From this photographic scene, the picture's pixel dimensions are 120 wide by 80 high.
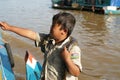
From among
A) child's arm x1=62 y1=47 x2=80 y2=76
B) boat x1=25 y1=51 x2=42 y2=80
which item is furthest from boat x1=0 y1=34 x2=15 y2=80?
child's arm x1=62 y1=47 x2=80 y2=76

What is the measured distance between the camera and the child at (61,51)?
232 cm

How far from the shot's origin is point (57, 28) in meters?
2.42

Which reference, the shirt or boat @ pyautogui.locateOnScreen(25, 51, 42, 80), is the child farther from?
boat @ pyautogui.locateOnScreen(25, 51, 42, 80)

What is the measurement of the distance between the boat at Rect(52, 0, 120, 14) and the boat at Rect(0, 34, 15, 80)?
16782mm

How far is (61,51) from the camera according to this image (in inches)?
95.8

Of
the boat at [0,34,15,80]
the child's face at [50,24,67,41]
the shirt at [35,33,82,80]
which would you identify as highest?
the child's face at [50,24,67,41]

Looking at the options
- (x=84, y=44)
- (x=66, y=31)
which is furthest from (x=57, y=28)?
(x=84, y=44)

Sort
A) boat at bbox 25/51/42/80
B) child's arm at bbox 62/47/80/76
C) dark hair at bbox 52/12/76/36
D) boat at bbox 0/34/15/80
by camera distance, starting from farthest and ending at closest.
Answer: boat at bbox 0/34/15/80
boat at bbox 25/51/42/80
dark hair at bbox 52/12/76/36
child's arm at bbox 62/47/80/76

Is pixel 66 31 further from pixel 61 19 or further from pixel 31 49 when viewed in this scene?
pixel 31 49

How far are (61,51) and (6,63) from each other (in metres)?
1.97

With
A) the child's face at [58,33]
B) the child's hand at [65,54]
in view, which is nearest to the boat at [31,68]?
the child's face at [58,33]

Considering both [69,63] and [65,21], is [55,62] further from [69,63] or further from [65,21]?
[65,21]

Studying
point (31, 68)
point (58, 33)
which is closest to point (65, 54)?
point (58, 33)

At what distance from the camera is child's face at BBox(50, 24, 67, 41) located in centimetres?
242
